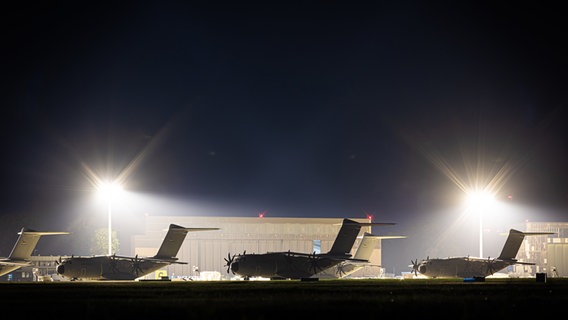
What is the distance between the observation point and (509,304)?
101 ft

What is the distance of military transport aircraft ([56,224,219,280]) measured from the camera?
7869 cm

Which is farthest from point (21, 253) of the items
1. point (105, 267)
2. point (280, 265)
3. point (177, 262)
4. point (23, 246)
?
point (280, 265)

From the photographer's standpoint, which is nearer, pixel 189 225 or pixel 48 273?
pixel 48 273

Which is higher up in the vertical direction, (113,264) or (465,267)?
(113,264)

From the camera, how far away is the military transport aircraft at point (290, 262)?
76.3 meters

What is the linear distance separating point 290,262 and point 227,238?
60.0 metres

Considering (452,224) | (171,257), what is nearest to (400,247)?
(452,224)

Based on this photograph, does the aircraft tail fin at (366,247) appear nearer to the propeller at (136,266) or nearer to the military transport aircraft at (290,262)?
the military transport aircraft at (290,262)

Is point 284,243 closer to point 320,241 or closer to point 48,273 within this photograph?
point 320,241

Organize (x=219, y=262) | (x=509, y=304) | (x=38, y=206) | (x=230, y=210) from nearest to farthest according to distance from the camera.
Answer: (x=509, y=304)
(x=219, y=262)
(x=38, y=206)
(x=230, y=210)

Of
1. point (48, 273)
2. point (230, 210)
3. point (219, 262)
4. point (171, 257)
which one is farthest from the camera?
point (230, 210)

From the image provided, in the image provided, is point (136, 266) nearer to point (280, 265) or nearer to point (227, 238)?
point (280, 265)

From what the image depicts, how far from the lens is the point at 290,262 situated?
77312 millimetres

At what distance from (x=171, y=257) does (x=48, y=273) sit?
3444 cm
